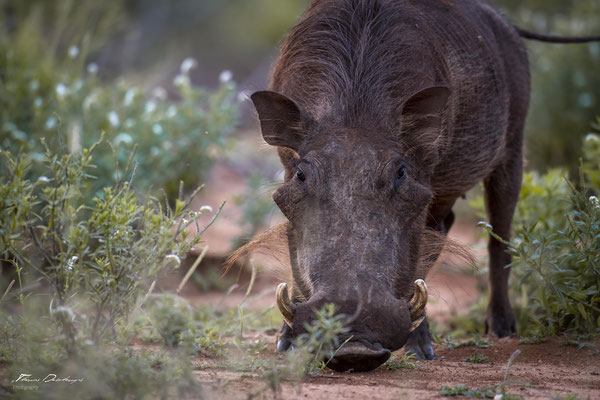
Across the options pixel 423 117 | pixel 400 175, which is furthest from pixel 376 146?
pixel 423 117

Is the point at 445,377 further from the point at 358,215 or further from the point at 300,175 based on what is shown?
the point at 300,175

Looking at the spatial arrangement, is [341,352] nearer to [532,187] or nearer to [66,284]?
[66,284]

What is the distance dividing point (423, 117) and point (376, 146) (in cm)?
33

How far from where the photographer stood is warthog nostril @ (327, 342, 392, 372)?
2.77 meters

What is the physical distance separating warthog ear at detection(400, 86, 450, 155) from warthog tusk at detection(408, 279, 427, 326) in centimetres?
79

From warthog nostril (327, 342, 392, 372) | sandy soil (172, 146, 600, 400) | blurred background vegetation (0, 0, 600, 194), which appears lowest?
sandy soil (172, 146, 600, 400)

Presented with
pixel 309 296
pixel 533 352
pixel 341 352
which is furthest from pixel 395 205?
pixel 533 352

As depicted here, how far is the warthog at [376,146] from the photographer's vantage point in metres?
2.96

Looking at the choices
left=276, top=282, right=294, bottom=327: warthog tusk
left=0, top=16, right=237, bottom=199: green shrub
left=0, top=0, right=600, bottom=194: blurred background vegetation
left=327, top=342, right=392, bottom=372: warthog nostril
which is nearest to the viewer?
left=327, top=342, right=392, bottom=372: warthog nostril

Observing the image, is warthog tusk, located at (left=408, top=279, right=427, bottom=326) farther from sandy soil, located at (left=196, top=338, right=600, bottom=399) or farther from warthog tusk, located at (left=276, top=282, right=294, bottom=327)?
warthog tusk, located at (left=276, top=282, right=294, bottom=327)

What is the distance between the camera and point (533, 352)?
12.3 ft

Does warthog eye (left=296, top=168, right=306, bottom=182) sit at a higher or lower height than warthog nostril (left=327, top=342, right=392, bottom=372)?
higher

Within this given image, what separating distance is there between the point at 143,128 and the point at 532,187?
2785 mm

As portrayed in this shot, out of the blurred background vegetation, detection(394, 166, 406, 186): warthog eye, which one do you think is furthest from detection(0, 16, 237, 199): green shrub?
detection(394, 166, 406, 186): warthog eye
